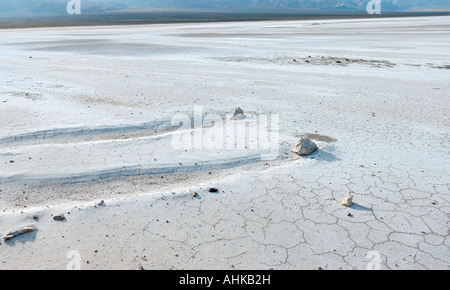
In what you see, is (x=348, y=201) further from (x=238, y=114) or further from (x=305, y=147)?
(x=238, y=114)

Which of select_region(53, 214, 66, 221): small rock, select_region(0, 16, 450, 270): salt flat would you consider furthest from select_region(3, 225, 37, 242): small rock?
select_region(53, 214, 66, 221): small rock

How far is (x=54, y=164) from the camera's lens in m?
4.55

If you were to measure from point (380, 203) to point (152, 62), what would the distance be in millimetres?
11369

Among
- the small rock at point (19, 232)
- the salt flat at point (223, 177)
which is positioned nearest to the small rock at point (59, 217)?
the salt flat at point (223, 177)

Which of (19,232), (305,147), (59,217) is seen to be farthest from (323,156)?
(19,232)

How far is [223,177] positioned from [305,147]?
1291mm

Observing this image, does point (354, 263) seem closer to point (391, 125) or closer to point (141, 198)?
point (141, 198)

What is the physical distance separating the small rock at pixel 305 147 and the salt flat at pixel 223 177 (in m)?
0.11

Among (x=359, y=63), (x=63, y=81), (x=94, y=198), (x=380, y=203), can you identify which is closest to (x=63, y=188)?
(x=94, y=198)

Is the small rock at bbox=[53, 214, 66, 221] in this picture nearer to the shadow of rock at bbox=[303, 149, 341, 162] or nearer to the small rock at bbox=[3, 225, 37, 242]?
the small rock at bbox=[3, 225, 37, 242]

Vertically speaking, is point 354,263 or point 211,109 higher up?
point 211,109

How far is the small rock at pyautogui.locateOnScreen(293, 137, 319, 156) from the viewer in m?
4.76
